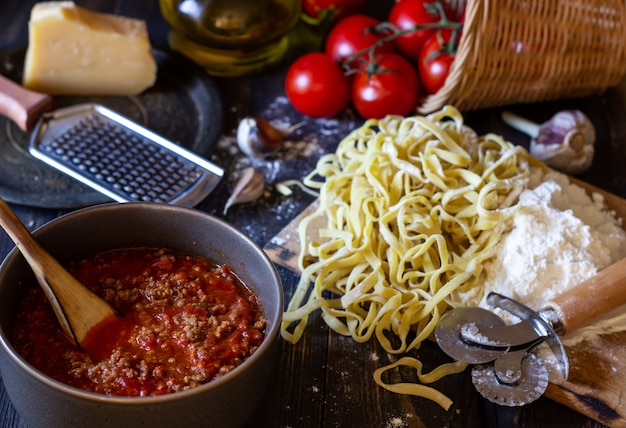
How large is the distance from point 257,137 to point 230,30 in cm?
43

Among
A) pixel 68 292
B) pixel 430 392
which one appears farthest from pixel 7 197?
pixel 430 392

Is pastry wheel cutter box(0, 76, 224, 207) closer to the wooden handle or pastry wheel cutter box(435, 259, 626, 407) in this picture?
pastry wheel cutter box(435, 259, 626, 407)

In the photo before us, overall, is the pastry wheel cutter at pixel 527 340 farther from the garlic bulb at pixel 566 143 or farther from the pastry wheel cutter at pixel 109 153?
the pastry wheel cutter at pixel 109 153

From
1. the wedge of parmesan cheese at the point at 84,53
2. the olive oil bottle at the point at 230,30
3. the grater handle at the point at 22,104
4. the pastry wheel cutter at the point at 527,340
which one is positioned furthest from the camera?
the olive oil bottle at the point at 230,30

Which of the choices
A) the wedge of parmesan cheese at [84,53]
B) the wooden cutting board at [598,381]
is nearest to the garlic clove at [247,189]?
the wedge of parmesan cheese at [84,53]

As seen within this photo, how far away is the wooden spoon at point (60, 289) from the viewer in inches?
54.1

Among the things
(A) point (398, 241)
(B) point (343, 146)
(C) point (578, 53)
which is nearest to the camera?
(A) point (398, 241)

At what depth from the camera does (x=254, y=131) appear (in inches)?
84.8

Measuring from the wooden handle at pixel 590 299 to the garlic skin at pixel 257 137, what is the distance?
3.11 feet

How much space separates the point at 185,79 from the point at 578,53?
1239 mm

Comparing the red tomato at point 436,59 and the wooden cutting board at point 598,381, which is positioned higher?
the red tomato at point 436,59

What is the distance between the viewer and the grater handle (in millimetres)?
2133

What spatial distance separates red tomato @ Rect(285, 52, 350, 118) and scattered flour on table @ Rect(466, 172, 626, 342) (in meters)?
0.73

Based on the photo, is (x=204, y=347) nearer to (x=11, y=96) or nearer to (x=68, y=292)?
(x=68, y=292)
